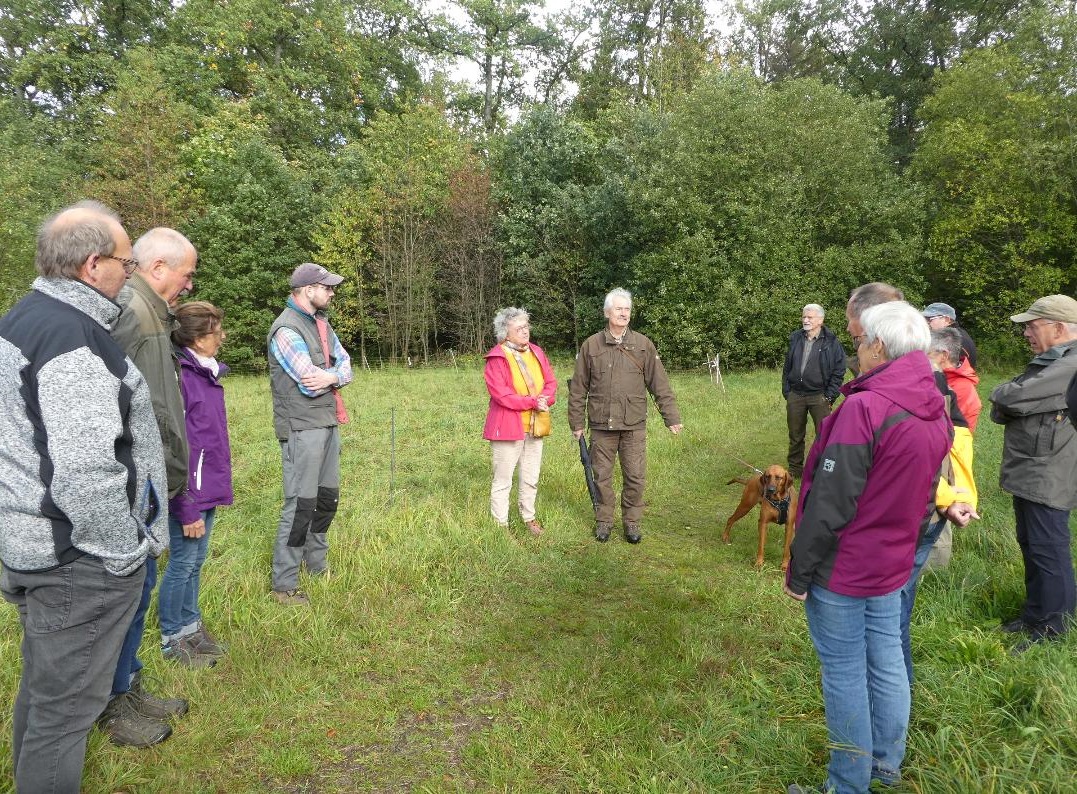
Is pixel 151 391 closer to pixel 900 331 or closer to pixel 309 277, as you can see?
pixel 309 277

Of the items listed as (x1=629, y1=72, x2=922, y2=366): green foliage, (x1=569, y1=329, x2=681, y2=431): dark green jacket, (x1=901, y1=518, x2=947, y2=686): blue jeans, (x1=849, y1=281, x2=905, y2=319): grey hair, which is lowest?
(x1=901, y1=518, x2=947, y2=686): blue jeans

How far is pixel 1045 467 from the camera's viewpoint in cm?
350

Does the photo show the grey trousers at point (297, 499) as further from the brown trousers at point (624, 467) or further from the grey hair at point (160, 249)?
the brown trousers at point (624, 467)

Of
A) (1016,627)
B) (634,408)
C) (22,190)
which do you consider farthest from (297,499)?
(22,190)

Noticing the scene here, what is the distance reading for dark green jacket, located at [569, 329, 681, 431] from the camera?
5.73 meters

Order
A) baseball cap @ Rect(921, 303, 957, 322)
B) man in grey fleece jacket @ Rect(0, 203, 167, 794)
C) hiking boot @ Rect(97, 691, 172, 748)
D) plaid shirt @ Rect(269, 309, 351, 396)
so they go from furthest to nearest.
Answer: baseball cap @ Rect(921, 303, 957, 322) → plaid shirt @ Rect(269, 309, 351, 396) → hiking boot @ Rect(97, 691, 172, 748) → man in grey fleece jacket @ Rect(0, 203, 167, 794)

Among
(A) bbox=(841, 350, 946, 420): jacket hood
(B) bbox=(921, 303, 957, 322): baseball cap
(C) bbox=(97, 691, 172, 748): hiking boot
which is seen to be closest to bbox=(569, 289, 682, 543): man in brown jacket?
(B) bbox=(921, 303, 957, 322): baseball cap

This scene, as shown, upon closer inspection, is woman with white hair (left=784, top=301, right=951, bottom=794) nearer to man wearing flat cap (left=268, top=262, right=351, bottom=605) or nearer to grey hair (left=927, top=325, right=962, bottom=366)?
grey hair (left=927, top=325, right=962, bottom=366)

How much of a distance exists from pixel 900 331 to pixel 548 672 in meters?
2.46

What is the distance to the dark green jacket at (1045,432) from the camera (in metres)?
3.47

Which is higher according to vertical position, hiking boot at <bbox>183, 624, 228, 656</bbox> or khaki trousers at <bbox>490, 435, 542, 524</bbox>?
khaki trousers at <bbox>490, 435, 542, 524</bbox>

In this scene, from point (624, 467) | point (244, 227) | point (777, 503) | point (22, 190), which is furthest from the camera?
point (244, 227)

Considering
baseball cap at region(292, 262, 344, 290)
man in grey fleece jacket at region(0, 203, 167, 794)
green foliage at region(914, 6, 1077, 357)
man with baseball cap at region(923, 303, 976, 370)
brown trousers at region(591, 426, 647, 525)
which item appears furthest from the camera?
green foliage at region(914, 6, 1077, 357)

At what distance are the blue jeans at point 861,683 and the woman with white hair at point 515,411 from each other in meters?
3.38
